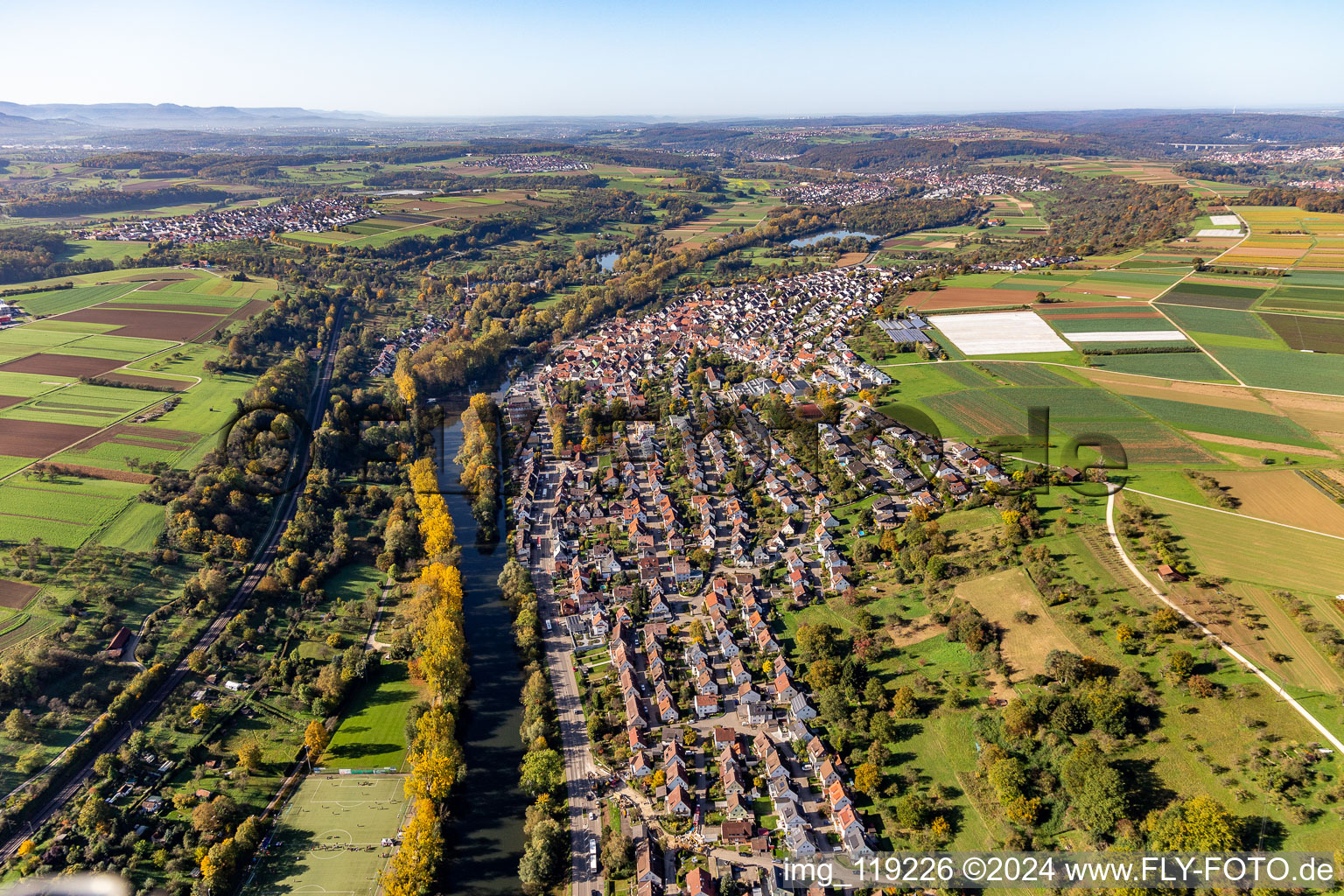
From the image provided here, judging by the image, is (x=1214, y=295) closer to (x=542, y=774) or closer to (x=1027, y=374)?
(x=1027, y=374)

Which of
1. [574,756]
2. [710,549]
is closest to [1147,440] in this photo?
[710,549]

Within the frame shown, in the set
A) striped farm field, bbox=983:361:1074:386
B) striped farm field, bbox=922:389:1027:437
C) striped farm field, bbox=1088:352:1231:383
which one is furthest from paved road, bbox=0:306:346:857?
striped farm field, bbox=1088:352:1231:383

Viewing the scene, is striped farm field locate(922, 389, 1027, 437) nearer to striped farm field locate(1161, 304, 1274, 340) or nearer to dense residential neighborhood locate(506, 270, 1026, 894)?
dense residential neighborhood locate(506, 270, 1026, 894)

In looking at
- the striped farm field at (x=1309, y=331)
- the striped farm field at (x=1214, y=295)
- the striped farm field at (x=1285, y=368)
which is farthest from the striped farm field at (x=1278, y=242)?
Result: the striped farm field at (x=1285, y=368)

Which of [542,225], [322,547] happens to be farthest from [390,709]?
[542,225]

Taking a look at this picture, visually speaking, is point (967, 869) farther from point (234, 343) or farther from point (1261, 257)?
point (1261, 257)

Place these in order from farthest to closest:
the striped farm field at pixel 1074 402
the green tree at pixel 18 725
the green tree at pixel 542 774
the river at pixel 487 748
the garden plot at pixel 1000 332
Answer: the garden plot at pixel 1000 332 → the striped farm field at pixel 1074 402 → the green tree at pixel 18 725 → the green tree at pixel 542 774 → the river at pixel 487 748

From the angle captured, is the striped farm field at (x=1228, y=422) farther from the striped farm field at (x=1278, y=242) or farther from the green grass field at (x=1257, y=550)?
the striped farm field at (x=1278, y=242)
